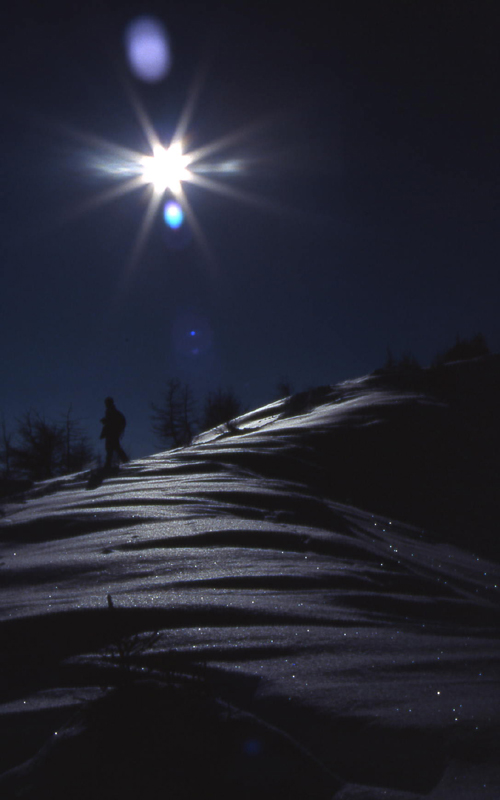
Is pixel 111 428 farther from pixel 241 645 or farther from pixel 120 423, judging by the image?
pixel 241 645

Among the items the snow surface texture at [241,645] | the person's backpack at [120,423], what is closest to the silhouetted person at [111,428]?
the person's backpack at [120,423]

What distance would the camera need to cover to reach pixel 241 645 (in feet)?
6.19

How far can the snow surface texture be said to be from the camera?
1157mm

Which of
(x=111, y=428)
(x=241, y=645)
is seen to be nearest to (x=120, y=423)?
(x=111, y=428)

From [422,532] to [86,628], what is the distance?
3.55 m

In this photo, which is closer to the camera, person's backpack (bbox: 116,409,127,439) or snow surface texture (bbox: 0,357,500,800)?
snow surface texture (bbox: 0,357,500,800)

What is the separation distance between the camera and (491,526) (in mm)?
5539

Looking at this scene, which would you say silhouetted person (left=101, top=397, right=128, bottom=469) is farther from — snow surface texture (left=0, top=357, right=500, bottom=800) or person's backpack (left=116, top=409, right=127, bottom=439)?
snow surface texture (left=0, top=357, right=500, bottom=800)

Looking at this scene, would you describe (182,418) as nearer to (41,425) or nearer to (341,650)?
(41,425)

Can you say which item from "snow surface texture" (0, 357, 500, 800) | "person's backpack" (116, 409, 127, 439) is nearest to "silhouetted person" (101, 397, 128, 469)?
"person's backpack" (116, 409, 127, 439)

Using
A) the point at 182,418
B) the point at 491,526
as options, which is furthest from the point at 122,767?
the point at 182,418

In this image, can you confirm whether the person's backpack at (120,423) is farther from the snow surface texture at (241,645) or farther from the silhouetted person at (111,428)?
the snow surface texture at (241,645)

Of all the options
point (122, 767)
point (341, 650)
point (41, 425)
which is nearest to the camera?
point (122, 767)

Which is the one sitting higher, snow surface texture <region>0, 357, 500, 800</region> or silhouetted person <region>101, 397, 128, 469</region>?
silhouetted person <region>101, 397, 128, 469</region>
